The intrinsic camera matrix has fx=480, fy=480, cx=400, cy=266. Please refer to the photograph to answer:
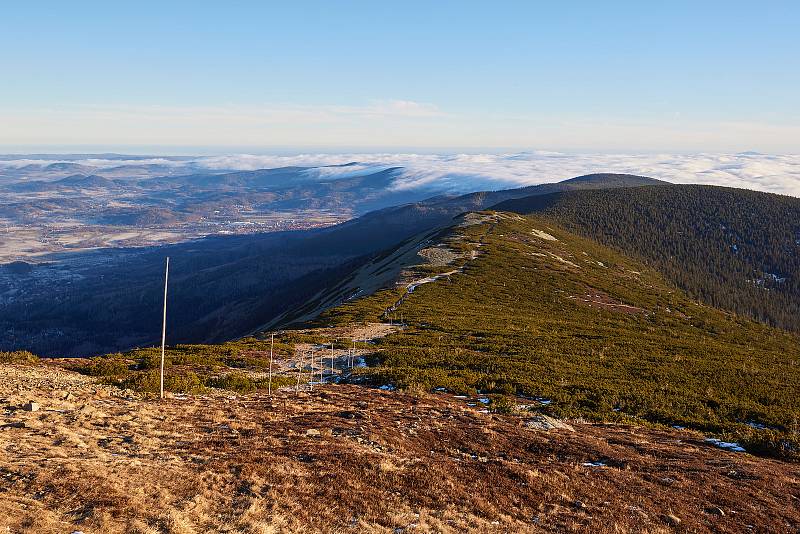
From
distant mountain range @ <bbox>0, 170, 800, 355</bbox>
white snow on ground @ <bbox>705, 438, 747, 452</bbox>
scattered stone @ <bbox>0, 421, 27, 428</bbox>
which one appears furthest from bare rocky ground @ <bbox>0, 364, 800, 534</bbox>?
distant mountain range @ <bbox>0, 170, 800, 355</bbox>

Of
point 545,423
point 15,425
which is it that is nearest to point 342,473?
point 15,425

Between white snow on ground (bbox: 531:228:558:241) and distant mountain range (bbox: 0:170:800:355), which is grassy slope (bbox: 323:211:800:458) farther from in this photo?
white snow on ground (bbox: 531:228:558:241)

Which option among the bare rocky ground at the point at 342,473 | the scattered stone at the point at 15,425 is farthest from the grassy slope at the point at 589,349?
the scattered stone at the point at 15,425

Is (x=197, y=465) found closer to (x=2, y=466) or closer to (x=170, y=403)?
(x=2, y=466)

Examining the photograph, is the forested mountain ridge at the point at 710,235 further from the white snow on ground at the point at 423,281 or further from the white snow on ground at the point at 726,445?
the white snow on ground at the point at 726,445

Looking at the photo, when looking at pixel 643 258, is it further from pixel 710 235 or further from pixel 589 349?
pixel 589 349

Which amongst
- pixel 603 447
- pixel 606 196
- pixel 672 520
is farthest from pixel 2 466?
pixel 606 196
